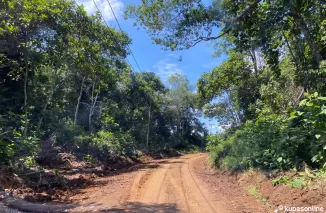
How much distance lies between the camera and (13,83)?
55.9ft

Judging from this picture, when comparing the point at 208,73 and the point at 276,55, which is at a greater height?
the point at 208,73

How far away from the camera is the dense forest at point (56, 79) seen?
11.4m

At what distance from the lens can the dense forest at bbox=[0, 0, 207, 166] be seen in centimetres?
1144

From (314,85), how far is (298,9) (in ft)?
11.3

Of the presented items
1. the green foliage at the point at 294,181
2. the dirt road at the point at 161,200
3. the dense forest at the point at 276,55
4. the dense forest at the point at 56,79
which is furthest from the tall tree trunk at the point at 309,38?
the dense forest at the point at 56,79

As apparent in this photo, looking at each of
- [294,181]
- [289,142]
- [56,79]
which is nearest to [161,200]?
[294,181]

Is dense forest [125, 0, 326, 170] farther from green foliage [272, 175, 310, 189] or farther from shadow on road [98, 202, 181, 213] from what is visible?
shadow on road [98, 202, 181, 213]

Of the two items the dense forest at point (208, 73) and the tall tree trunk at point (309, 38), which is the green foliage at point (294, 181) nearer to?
the dense forest at point (208, 73)

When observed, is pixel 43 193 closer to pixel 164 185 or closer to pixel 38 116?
pixel 164 185

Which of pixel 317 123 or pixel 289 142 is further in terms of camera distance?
pixel 289 142

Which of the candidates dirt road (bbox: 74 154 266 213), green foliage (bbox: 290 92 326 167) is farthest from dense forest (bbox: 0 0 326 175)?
dirt road (bbox: 74 154 266 213)

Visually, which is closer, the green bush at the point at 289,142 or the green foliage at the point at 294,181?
the green foliage at the point at 294,181

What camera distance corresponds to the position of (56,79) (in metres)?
20.1

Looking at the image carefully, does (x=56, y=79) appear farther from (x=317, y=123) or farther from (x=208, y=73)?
(x=317, y=123)
